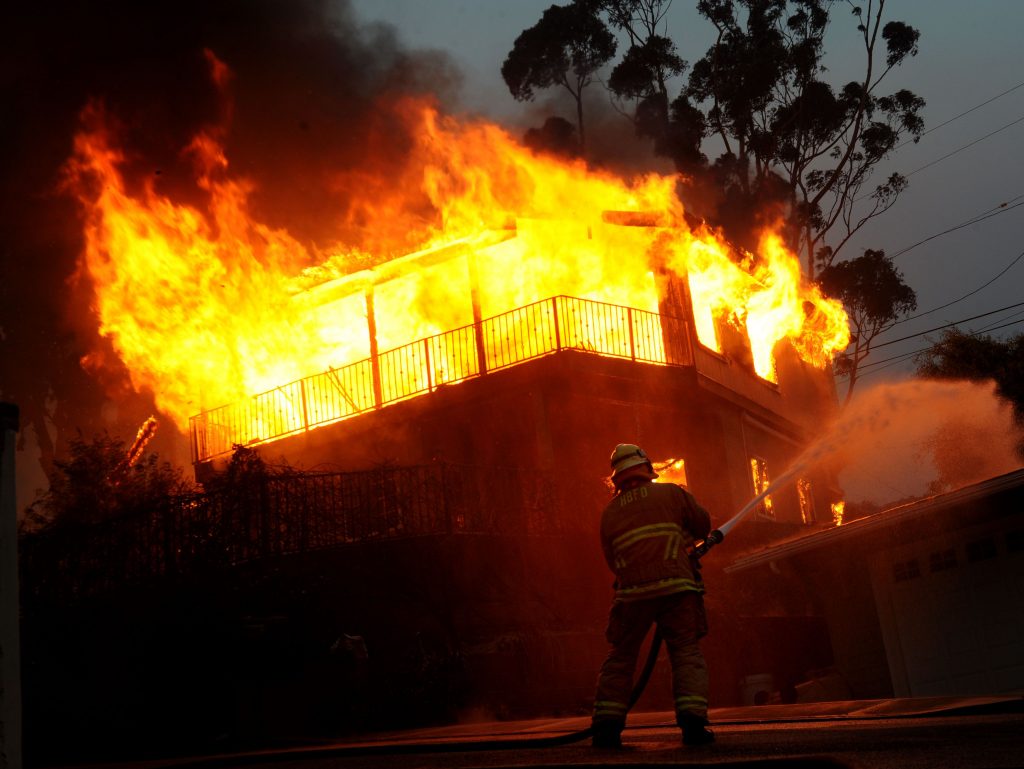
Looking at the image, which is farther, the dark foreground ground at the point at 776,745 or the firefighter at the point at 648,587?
the firefighter at the point at 648,587

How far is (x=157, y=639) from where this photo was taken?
1326 centimetres

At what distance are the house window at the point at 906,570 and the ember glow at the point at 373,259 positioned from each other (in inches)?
342

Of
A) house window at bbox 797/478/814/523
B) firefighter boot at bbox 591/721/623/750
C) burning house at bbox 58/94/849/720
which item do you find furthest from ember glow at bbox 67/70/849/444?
firefighter boot at bbox 591/721/623/750

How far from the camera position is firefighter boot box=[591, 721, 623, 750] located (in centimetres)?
691

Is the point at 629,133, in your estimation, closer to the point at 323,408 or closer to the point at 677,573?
the point at 323,408

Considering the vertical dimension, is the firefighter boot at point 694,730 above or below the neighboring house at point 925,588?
below

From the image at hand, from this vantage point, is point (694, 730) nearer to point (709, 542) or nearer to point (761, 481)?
point (709, 542)

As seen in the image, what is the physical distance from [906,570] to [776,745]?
309 inches

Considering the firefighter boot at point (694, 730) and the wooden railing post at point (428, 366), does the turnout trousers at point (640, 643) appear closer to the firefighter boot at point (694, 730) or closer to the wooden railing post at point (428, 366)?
the firefighter boot at point (694, 730)

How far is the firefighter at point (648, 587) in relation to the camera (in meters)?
6.96

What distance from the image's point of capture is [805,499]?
88.8ft

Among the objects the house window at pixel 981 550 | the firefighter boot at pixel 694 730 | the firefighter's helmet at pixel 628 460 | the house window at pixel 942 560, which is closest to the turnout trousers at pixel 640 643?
the firefighter boot at pixel 694 730

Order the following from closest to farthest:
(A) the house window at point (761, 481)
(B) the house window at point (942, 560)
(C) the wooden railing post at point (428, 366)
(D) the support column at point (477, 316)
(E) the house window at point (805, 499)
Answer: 1. (B) the house window at point (942, 560)
2. (D) the support column at point (477, 316)
3. (C) the wooden railing post at point (428, 366)
4. (A) the house window at point (761, 481)
5. (E) the house window at point (805, 499)

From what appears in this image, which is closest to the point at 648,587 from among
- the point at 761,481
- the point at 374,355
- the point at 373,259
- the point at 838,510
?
the point at 374,355
